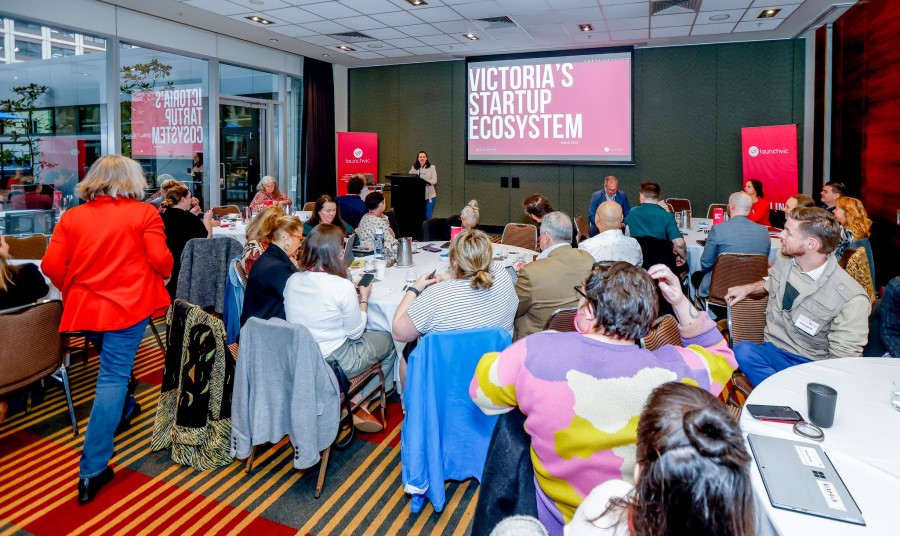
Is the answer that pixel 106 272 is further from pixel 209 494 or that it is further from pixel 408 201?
pixel 408 201

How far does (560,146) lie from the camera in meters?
10.3

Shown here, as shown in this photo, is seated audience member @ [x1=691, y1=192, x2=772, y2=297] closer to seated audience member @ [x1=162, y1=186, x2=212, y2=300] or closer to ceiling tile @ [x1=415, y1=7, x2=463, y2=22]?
seated audience member @ [x1=162, y1=186, x2=212, y2=300]

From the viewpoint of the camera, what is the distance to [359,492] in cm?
275

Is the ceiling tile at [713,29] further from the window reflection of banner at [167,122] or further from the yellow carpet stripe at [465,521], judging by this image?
the yellow carpet stripe at [465,521]

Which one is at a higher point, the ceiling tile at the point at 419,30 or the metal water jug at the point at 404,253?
the ceiling tile at the point at 419,30

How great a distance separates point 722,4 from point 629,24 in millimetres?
1391

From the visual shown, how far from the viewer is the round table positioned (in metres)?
1.24

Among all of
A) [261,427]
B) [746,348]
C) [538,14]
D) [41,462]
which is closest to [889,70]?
[538,14]

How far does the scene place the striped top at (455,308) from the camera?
8.34ft

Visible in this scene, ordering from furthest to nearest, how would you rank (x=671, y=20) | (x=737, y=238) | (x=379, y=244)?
(x=671, y=20), (x=379, y=244), (x=737, y=238)

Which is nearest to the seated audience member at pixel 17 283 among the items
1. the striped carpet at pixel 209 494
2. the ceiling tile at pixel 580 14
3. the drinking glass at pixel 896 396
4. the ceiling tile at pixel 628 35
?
the striped carpet at pixel 209 494

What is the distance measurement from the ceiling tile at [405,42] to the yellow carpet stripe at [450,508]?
8.01m

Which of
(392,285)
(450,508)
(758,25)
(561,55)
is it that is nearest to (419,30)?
(561,55)

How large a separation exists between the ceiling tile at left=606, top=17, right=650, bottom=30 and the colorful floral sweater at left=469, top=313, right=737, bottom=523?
24.3 ft
